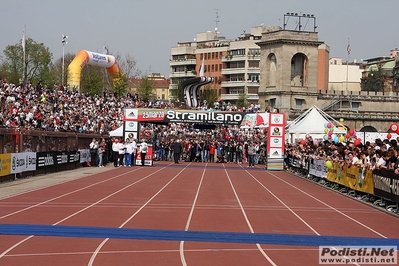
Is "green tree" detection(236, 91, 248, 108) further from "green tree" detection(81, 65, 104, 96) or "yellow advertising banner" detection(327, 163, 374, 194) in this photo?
"yellow advertising banner" detection(327, 163, 374, 194)

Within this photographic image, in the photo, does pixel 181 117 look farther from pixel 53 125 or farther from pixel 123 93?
pixel 123 93

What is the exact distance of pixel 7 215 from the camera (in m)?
17.1

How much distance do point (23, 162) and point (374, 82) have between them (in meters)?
107

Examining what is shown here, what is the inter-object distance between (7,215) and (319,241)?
24.9ft

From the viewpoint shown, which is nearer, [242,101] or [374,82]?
[242,101]

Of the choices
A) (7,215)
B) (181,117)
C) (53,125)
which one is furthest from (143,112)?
(7,215)

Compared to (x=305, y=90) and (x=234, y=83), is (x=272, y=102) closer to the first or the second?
(x=305, y=90)

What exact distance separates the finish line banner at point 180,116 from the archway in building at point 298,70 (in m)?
44.4

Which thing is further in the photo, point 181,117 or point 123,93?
point 123,93

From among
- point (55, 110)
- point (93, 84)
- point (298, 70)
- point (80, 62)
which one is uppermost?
point (298, 70)

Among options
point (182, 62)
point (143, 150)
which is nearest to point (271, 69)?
point (182, 62)

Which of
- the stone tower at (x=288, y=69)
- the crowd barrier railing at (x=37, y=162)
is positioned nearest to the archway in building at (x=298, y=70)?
the stone tower at (x=288, y=69)

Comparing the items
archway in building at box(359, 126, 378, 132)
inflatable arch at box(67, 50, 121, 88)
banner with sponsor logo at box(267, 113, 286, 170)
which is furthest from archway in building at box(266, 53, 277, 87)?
banner with sponsor logo at box(267, 113, 286, 170)

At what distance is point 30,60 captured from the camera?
273 feet
